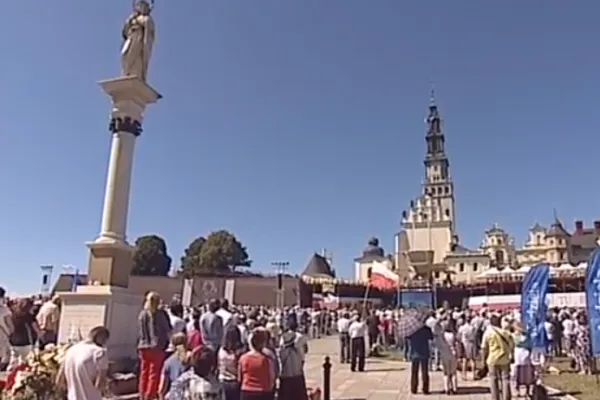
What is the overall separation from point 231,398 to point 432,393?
8.10 m

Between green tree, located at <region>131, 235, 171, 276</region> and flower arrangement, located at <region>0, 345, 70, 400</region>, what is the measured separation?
6961 centimetres

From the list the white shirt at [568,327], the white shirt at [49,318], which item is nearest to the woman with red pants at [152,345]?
the white shirt at [49,318]

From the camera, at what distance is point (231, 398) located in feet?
23.9

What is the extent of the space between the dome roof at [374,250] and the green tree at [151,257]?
162 feet

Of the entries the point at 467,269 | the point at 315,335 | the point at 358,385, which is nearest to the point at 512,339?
the point at 358,385

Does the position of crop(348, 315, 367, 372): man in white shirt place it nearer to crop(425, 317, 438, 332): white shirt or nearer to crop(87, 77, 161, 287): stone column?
crop(425, 317, 438, 332): white shirt

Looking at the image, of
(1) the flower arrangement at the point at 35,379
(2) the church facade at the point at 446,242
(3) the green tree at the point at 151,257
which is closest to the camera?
(1) the flower arrangement at the point at 35,379

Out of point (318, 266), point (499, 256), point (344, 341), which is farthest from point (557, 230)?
point (344, 341)

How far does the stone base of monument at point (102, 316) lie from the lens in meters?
13.0

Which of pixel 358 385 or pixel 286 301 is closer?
pixel 358 385

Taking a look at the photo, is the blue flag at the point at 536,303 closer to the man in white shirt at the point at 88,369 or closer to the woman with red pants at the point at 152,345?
the woman with red pants at the point at 152,345

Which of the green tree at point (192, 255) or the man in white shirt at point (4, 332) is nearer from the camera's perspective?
the man in white shirt at point (4, 332)

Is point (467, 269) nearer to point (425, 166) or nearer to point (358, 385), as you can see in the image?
point (425, 166)

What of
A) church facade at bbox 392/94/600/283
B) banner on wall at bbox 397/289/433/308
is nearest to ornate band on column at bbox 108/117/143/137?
banner on wall at bbox 397/289/433/308
